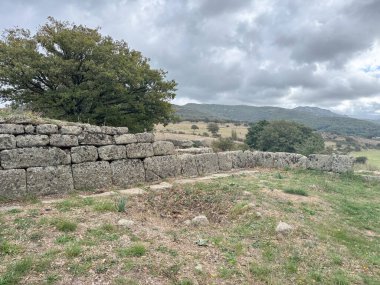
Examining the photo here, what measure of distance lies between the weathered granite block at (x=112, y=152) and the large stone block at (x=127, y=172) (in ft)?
0.57

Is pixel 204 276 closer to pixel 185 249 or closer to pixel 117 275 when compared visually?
pixel 185 249

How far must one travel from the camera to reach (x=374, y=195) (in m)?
12.0

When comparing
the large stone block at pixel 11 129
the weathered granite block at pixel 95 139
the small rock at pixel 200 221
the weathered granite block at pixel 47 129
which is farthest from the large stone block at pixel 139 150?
the small rock at pixel 200 221

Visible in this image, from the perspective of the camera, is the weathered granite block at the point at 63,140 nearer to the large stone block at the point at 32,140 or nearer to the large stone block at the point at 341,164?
the large stone block at the point at 32,140

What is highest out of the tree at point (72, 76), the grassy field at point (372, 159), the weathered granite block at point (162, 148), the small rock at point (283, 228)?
the tree at point (72, 76)

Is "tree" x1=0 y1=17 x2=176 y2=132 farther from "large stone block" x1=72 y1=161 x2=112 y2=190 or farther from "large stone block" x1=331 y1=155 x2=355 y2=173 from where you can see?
"large stone block" x1=331 y1=155 x2=355 y2=173

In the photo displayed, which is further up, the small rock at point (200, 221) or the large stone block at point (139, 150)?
the large stone block at point (139, 150)

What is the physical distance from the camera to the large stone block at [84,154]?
9.60 metres

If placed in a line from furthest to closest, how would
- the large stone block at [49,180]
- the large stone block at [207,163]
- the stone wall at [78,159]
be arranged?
1. the large stone block at [207,163]
2. the large stone block at [49,180]
3. the stone wall at [78,159]

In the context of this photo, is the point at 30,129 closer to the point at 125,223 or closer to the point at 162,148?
the point at 125,223

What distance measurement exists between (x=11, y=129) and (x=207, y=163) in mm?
7604

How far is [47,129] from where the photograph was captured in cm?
925

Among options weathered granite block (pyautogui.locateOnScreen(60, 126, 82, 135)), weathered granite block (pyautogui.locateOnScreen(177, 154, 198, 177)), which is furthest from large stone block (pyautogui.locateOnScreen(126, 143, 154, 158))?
weathered granite block (pyautogui.locateOnScreen(60, 126, 82, 135))

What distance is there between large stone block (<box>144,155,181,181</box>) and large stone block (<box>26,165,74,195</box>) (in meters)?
2.77
